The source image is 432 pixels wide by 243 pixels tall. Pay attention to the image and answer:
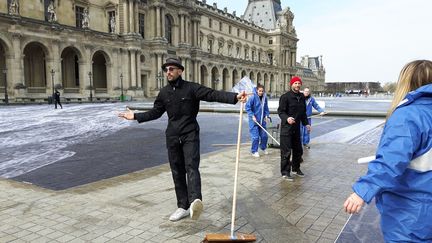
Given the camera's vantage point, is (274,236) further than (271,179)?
No

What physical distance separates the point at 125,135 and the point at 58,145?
123 inches

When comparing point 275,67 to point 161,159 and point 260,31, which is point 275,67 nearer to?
point 260,31

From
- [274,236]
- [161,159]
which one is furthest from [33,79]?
[274,236]

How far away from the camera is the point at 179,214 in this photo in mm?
4742

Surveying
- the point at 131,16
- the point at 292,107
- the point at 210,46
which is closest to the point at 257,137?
the point at 292,107

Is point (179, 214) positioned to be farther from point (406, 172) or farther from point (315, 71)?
point (315, 71)

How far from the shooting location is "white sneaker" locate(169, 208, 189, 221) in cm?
469

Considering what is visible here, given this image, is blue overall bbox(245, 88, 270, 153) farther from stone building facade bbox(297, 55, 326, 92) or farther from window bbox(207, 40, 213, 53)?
stone building facade bbox(297, 55, 326, 92)

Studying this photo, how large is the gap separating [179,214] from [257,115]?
539 cm

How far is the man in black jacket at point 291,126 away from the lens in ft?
22.5

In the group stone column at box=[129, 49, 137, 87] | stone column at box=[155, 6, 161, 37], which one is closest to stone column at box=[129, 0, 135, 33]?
stone column at box=[129, 49, 137, 87]

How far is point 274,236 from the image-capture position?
4.20 m

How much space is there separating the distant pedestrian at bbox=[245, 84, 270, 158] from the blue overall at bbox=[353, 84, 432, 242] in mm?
7148

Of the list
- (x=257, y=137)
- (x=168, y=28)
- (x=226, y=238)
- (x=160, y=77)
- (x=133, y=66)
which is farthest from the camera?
(x=168, y=28)
